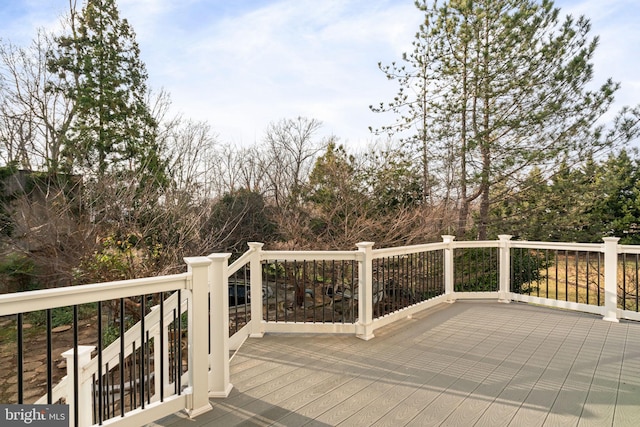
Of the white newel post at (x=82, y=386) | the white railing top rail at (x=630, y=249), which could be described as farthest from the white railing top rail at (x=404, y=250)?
the white newel post at (x=82, y=386)

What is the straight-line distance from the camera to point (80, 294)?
5.41ft

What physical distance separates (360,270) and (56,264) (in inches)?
218

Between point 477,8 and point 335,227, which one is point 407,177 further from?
point 477,8

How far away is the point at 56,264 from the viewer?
19.4ft

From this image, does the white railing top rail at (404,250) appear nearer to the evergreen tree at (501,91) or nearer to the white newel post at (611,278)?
the white newel post at (611,278)

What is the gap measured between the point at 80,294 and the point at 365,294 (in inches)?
102

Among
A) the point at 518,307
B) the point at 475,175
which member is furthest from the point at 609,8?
the point at 518,307

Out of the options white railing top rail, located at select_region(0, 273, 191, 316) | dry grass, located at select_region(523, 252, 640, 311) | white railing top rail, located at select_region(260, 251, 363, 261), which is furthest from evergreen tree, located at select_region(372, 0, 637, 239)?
white railing top rail, located at select_region(0, 273, 191, 316)

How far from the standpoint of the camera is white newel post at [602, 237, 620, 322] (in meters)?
4.15

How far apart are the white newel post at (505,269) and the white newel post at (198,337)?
14.8 ft

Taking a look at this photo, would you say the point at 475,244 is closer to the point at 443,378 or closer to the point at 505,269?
the point at 505,269

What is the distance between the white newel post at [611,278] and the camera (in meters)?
4.15

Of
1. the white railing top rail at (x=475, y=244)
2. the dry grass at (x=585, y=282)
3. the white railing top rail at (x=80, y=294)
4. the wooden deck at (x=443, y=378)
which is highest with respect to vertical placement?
the white railing top rail at (x=80, y=294)

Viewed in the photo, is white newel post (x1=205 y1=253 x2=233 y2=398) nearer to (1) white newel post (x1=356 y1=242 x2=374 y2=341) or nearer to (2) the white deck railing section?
(2) the white deck railing section
